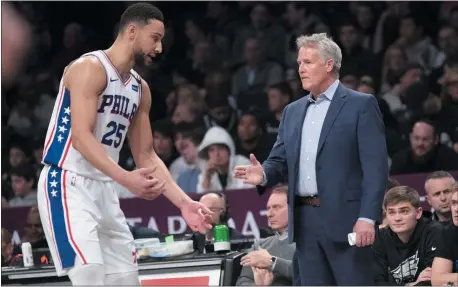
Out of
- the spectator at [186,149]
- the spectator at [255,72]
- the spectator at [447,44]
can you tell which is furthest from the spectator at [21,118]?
the spectator at [447,44]

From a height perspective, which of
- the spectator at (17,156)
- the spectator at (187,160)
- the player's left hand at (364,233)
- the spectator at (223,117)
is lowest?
the player's left hand at (364,233)

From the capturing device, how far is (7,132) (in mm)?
14273

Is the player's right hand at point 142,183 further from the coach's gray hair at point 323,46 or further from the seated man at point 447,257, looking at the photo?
the seated man at point 447,257

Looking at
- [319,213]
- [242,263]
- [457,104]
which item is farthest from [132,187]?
[457,104]

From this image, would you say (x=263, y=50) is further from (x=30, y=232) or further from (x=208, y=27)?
(x=30, y=232)

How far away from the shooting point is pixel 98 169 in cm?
610

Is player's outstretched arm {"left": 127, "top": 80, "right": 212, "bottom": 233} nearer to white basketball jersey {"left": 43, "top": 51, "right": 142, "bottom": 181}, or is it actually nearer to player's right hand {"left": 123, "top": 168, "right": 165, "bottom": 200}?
white basketball jersey {"left": 43, "top": 51, "right": 142, "bottom": 181}

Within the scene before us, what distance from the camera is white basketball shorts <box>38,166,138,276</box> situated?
19.9 feet

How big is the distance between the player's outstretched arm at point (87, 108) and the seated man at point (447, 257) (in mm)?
2617

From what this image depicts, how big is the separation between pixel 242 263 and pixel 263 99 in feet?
18.4

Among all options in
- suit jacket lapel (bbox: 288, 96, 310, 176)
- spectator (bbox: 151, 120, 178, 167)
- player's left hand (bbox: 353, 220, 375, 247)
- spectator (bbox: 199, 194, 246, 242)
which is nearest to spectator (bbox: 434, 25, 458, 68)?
spectator (bbox: 151, 120, 178, 167)

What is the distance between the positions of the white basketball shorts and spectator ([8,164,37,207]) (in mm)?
5982

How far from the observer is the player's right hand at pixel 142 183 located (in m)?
5.97

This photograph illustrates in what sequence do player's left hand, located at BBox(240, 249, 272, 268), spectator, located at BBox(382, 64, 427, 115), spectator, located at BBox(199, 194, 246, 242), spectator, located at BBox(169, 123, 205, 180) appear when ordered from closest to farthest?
player's left hand, located at BBox(240, 249, 272, 268)
spectator, located at BBox(199, 194, 246, 242)
spectator, located at BBox(169, 123, 205, 180)
spectator, located at BBox(382, 64, 427, 115)
